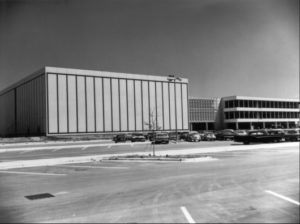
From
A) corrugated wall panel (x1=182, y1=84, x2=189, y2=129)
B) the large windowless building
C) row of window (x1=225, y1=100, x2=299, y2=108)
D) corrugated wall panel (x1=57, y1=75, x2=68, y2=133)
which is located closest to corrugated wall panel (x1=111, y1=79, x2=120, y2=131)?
the large windowless building

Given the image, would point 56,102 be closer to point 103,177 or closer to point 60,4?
point 103,177

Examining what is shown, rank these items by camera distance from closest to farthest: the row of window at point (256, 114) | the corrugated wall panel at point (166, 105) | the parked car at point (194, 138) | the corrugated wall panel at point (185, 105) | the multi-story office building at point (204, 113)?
the parked car at point (194, 138)
the corrugated wall panel at point (166, 105)
the corrugated wall panel at point (185, 105)
the row of window at point (256, 114)
the multi-story office building at point (204, 113)

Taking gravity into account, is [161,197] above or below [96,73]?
below

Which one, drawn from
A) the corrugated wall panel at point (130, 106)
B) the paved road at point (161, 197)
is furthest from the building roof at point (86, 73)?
the paved road at point (161, 197)

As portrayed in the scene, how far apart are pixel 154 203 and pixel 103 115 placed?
63339 mm

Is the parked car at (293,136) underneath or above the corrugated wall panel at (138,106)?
underneath

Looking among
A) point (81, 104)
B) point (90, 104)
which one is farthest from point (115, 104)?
point (81, 104)

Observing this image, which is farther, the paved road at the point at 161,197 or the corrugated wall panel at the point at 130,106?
the corrugated wall panel at the point at 130,106

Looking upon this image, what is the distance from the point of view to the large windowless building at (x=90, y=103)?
63844 millimetres

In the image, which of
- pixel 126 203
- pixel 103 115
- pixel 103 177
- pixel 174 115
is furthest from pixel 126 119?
pixel 126 203

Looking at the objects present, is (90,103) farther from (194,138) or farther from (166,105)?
(194,138)

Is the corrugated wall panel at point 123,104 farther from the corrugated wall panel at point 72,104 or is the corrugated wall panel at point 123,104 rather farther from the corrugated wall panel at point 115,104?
the corrugated wall panel at point 72,104

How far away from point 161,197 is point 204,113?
282 ft

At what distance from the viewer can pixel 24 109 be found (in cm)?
7519
